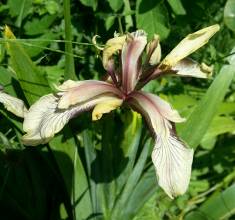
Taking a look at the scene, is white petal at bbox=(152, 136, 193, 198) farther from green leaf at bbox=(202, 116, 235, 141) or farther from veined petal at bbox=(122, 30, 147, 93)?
green leaf at bbox=(202, 116, 235, 141)

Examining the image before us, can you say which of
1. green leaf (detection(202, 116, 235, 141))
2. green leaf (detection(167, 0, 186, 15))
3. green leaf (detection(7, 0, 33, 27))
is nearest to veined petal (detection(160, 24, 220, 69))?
green leaf (detection(167, 0, 186, 15))

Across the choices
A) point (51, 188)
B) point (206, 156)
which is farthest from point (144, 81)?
point (206, 156)

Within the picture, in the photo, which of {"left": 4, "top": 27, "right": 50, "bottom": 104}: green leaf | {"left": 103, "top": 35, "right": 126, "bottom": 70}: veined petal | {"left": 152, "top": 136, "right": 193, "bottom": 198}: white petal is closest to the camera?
{"left": 152, "top": 136, "right": 193, "bottom": 198}: white petal

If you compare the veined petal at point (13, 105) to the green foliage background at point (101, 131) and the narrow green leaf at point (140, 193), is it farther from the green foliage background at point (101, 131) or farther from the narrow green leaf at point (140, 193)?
the narrow green leaf at point (140, 193)

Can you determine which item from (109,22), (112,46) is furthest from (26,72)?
(109,22)

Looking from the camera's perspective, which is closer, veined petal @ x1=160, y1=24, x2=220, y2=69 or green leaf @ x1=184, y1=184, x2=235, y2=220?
veined petal @ x1=160, y1=24, x2=220, y2=69

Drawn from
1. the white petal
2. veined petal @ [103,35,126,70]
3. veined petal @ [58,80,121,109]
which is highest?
veined petal @ [103,35,126,70]

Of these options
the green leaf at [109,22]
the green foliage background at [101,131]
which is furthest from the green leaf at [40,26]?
the green leaf at [109,22]
